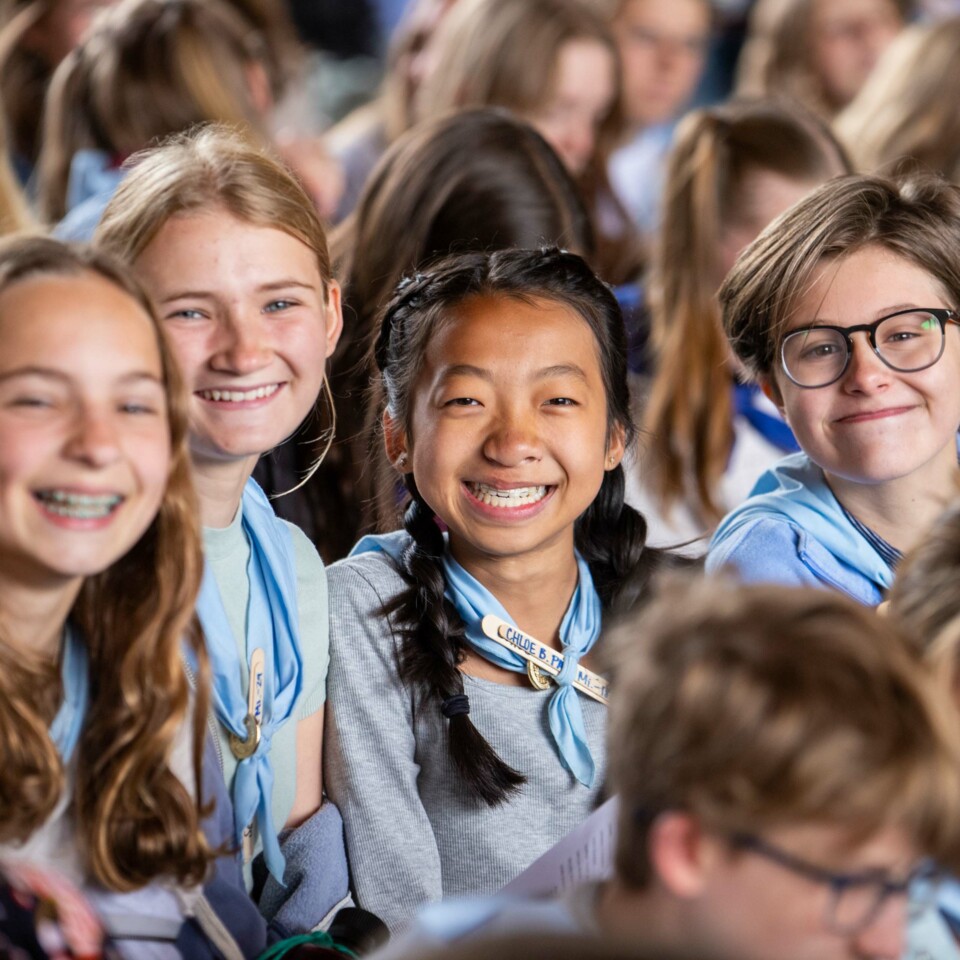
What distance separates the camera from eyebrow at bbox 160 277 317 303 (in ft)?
5.23

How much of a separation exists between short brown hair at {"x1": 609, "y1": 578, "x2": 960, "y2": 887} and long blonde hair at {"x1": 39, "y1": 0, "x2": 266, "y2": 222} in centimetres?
195

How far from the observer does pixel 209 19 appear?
9.47 feet

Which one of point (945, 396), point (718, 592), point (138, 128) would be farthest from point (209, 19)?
point (718, 592)

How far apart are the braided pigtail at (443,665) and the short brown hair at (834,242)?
475 mm

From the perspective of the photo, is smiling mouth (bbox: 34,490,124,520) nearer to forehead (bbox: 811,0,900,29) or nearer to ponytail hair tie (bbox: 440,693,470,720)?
ponytail hair tie (bbox: 440,693,470,720)

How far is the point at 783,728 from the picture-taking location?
3.14ft

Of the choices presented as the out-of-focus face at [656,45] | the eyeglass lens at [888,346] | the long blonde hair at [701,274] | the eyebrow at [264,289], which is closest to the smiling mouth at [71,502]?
the eyebrow at [264,289]

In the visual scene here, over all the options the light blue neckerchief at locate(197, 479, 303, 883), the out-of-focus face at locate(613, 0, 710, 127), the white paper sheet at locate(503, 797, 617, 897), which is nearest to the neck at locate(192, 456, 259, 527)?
the light blue neckerchief at locate(197, 479, 303, 883)

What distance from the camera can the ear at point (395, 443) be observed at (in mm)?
1779

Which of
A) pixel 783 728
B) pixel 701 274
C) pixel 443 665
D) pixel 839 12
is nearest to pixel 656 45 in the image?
pixel 839 12

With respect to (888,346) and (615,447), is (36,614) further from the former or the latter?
(888,346)

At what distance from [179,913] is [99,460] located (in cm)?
45

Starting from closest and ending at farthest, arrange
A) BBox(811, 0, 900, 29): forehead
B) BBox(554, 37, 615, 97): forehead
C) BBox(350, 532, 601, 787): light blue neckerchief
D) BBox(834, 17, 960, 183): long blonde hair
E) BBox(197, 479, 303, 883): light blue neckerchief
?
1. BBox(197, 479, 303, 883): light blue neckerchief
2. BBox(350, 532, 601, 787): light blue neckerchief
3. BBox(554, 37, 615, 97): forehead
4. BBox(834, 17, 960, 183): long blonde hair
5. BBox(811, 0, 900, 29): forehead

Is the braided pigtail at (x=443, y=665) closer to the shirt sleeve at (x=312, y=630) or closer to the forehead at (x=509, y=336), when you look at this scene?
the shirt sleeve at (x=312, y=630)
